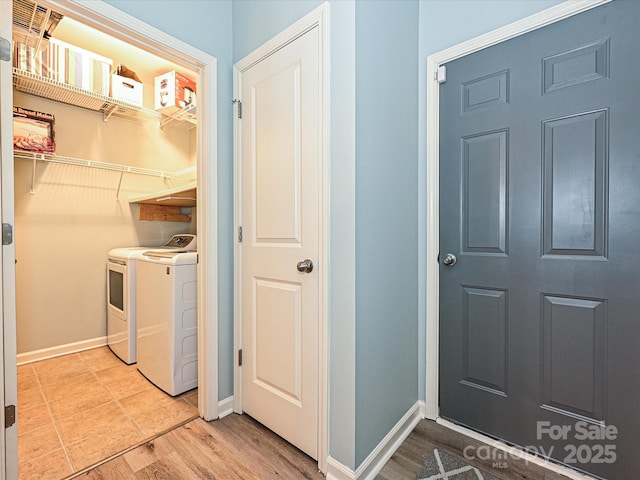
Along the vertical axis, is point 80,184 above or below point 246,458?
above

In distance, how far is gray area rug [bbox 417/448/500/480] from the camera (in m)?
1.32

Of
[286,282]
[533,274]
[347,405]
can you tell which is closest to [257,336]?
[286,282]

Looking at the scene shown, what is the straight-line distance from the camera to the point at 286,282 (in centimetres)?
152

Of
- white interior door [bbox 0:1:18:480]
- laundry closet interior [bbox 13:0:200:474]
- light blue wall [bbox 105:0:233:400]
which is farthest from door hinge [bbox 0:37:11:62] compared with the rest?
laundry closet interior [bbox 13:0:200:474]

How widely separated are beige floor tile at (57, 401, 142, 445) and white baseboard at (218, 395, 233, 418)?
1.70 ft

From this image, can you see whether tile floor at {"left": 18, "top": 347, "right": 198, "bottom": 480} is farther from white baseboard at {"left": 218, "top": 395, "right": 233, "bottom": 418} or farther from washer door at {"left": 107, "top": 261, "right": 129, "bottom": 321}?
washer door at {"left": 107, "top": 261, "right": 129, "bottom": 321}

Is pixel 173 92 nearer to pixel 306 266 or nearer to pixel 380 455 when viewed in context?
pixel 306 266

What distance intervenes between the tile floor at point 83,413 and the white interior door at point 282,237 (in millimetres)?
557

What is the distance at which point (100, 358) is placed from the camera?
265 centimetres


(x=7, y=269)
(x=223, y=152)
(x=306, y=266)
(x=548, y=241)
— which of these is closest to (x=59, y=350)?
(x=7, y=269)

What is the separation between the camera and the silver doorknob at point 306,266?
4.53ft

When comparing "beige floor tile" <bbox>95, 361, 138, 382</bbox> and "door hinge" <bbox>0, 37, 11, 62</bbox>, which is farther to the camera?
"beige floor tile" <bbox>95, 361, 138, 382</bbox>

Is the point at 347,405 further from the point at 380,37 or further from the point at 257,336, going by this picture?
the point at 380,37

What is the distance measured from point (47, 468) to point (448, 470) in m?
1.82
